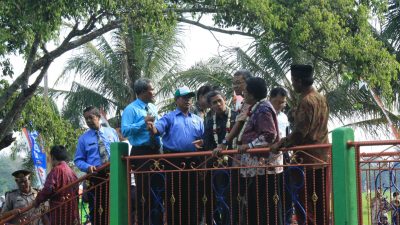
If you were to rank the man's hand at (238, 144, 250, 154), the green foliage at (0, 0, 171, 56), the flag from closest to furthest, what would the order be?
the man's hand at (238, 144, 250, 154) → the green foliage at (0, 0, 171, 56) → the flag

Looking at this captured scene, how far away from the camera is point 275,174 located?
7500 mm

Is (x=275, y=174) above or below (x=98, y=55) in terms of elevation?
below

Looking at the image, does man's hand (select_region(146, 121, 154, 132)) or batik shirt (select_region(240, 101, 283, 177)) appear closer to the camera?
batik shirt (select_region(240, 101, 283, 177))

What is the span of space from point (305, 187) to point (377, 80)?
29.0 ft

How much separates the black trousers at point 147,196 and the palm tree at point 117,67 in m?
16.6

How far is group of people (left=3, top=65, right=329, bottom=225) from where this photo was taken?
7.41 meters

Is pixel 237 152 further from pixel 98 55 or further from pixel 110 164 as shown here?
pixel 98 55

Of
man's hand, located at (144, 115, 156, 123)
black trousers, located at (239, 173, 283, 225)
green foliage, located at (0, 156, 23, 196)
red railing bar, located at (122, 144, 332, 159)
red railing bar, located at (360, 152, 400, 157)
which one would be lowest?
green foliage, located at (0, 156, 23, 196)

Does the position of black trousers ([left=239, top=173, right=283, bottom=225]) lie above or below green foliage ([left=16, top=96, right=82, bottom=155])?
below

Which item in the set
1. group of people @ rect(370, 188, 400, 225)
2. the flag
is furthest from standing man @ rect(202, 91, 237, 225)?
the flag

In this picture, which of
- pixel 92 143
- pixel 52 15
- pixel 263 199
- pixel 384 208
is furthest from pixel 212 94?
pixel 52 15

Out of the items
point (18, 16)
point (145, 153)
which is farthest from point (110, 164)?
point (18, 16)

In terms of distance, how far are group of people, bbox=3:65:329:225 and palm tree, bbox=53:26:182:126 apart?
51.9 feet

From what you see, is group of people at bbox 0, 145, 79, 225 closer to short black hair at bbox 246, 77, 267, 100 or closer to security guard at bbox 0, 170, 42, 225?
security guard at bbox 0, 170, 42, 225
